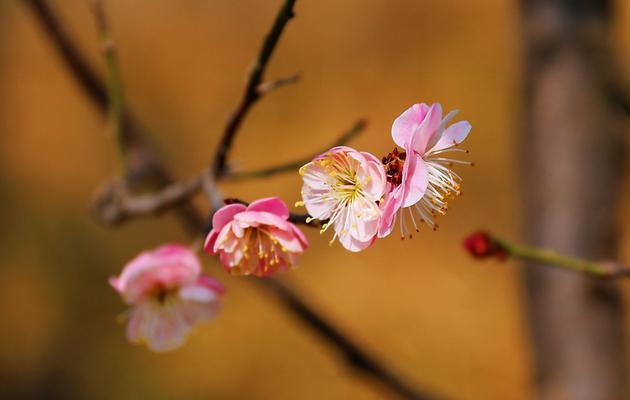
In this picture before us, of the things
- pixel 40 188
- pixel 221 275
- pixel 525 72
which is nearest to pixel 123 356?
pixel 221 275

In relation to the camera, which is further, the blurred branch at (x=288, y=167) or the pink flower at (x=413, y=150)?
the blurred branch at (x=288, y=167)

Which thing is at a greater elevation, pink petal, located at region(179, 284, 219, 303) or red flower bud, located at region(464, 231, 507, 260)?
red flower bud, located at region(464, 231, 507, 260)

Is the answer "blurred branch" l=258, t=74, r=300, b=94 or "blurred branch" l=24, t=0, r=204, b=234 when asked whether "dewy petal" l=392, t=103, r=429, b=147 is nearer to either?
"blurred branch" l=258, t=74, r=300, b=94

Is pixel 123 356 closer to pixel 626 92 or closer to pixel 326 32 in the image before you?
pixel 326 32

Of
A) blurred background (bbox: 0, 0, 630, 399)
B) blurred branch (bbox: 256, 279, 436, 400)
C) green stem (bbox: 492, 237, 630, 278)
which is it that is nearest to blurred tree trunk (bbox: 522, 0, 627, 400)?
blurred branch (bbox: 256, 279, 436, 400)

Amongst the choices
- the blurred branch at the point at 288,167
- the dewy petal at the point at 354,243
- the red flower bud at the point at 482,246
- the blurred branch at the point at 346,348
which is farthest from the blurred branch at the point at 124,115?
the dewy petal at the point at 354,243

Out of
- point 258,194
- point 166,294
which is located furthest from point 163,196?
point 258,194

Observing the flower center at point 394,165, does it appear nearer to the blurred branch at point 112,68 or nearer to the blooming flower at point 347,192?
the blooming flower at point 347,192

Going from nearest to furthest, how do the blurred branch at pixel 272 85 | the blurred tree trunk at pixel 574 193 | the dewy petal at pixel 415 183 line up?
the dewy petal at pixel 415 183 → the blurred branch at pixel 272 85 → the blurred tree trunk at pixel 574 193
